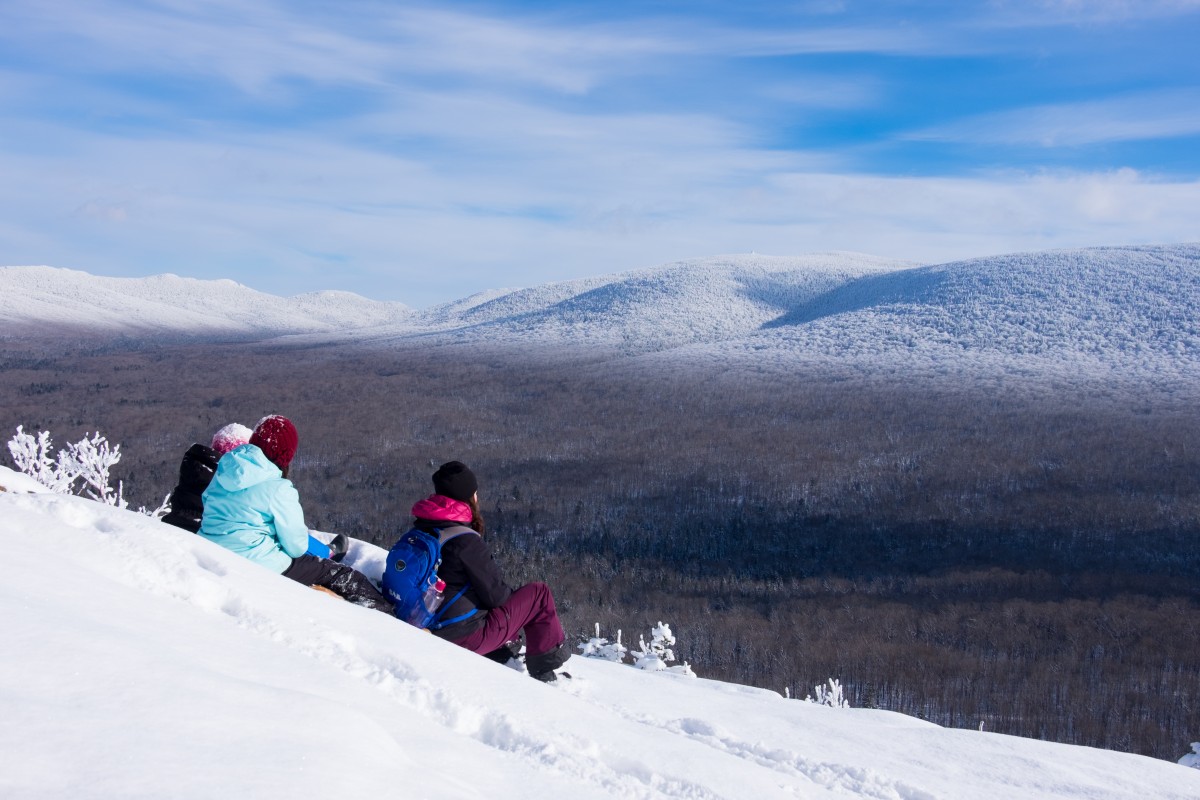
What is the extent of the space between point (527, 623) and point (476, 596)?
0.50 meters

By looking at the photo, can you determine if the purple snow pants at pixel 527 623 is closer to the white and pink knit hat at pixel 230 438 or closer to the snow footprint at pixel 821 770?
the snow footprint at pixel 821 770

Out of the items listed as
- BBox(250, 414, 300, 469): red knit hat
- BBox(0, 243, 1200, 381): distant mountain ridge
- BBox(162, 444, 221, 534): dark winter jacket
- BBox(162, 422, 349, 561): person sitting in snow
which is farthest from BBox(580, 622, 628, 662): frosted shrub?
BBox(0, 243, 1200, 381): distant mountain ridge

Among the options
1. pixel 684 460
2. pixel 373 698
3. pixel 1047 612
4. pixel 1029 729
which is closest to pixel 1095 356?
pixel 684 460

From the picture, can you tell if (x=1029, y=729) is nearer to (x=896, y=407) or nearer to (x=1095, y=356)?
(x=896, y=407)

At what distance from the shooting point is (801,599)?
48.3 m

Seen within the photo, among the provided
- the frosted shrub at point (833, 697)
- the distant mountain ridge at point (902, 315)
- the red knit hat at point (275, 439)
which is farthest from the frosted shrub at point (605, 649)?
the distant mountain ridge at point (902, 315)

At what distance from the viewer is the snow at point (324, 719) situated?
122 inches

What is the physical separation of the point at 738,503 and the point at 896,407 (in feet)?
97.2

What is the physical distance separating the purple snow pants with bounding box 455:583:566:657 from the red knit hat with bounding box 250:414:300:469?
6.63 ft

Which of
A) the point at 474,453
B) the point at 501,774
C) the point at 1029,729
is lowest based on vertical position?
the point at 1029,729

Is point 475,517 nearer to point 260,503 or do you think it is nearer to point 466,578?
point 466,578

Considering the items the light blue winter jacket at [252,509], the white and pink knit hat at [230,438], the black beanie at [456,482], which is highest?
the white and pink knit hat at [230,438]

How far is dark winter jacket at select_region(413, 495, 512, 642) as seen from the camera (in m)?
6.48

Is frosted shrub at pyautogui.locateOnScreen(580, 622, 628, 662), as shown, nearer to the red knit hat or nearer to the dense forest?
the red knit hat
